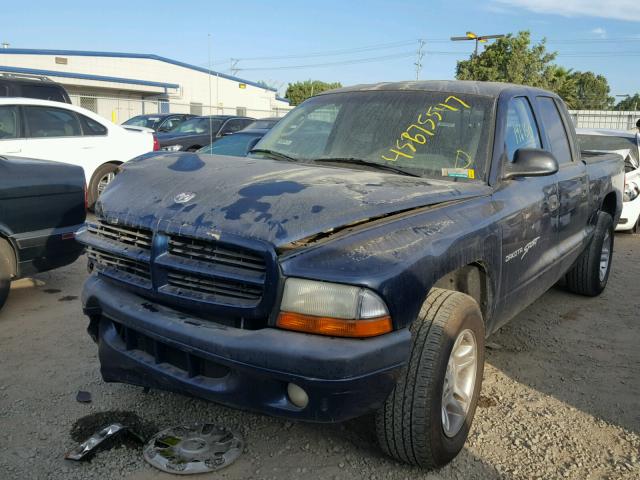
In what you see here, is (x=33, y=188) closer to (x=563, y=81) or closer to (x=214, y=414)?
(x=214, y=414)

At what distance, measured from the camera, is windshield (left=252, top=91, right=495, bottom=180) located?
11.0 feet

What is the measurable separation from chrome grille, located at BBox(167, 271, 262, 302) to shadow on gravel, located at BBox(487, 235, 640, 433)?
218 centimetres

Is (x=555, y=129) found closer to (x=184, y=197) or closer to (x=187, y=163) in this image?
(x=187, y=163)

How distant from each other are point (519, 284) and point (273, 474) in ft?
6.06

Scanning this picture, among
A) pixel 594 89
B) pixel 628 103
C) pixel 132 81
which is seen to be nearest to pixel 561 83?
pixel 132 81

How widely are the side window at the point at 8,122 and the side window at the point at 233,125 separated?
7.83m

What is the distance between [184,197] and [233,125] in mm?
13823

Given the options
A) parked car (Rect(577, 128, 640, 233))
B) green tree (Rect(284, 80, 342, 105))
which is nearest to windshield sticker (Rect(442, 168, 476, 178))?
parked car (Rect(577, 128, 640, 233))

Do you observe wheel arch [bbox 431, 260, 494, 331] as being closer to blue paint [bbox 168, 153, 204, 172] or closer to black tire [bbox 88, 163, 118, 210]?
blue paint [bbox 168, 153, 204, 172]

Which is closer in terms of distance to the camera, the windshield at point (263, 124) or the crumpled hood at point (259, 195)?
the crumpled hood at point (259, 195)

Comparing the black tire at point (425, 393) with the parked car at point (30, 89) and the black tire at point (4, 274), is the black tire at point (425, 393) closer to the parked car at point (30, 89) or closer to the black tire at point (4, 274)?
the black tire at point (4, 274)

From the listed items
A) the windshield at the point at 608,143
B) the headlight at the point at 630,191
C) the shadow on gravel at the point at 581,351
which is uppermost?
the windshield at the point at 608,143

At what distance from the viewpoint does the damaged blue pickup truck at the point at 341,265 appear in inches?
88.8

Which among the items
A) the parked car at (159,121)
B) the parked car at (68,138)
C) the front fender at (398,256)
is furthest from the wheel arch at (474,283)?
the parked car at (159,121)
